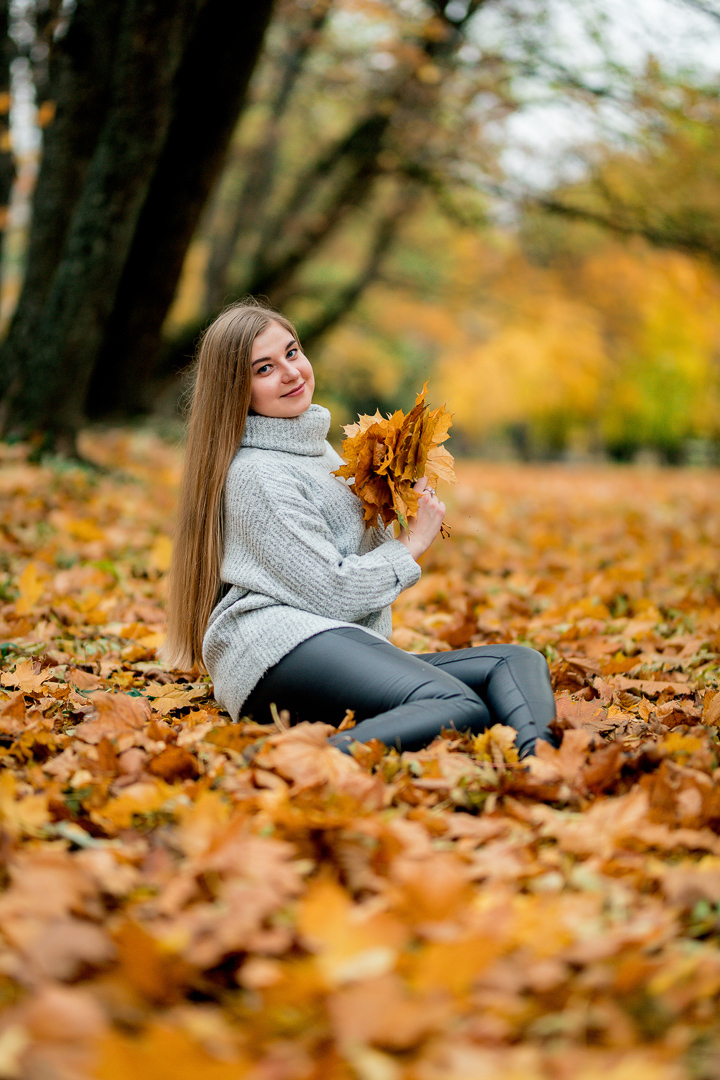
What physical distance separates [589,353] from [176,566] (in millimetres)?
15006

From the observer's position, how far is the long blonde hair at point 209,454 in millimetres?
2500

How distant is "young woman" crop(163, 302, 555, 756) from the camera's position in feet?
7.29

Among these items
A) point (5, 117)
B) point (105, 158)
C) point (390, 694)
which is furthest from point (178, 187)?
point (390, 694)

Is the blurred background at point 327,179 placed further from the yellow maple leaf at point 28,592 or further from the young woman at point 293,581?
the young woman at point 293,581

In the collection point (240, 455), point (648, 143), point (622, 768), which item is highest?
point (648, 143)

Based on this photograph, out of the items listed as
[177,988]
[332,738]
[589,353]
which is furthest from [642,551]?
[589,353]

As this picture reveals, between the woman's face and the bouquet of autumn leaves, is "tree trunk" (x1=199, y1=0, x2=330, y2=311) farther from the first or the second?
the bouquet of autumn leaves

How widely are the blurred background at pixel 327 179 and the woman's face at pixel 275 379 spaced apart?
11.8 feet

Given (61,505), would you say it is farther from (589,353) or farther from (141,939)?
(589,353)

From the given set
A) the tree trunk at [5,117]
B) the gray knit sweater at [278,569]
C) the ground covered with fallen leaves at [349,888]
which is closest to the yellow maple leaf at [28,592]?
the ground covered with fallen leaves at [349,888]

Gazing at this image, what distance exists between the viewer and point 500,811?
1.85 m

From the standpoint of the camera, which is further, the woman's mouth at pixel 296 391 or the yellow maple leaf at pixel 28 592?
the yellow maple leaf at pixel 28 592

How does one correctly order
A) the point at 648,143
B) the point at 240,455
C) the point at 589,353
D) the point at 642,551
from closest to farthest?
1. the point at 240,455
2. the point at 642,551
3. the point at 648,143
4. the point at 589,353

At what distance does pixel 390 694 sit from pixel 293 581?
41cm
